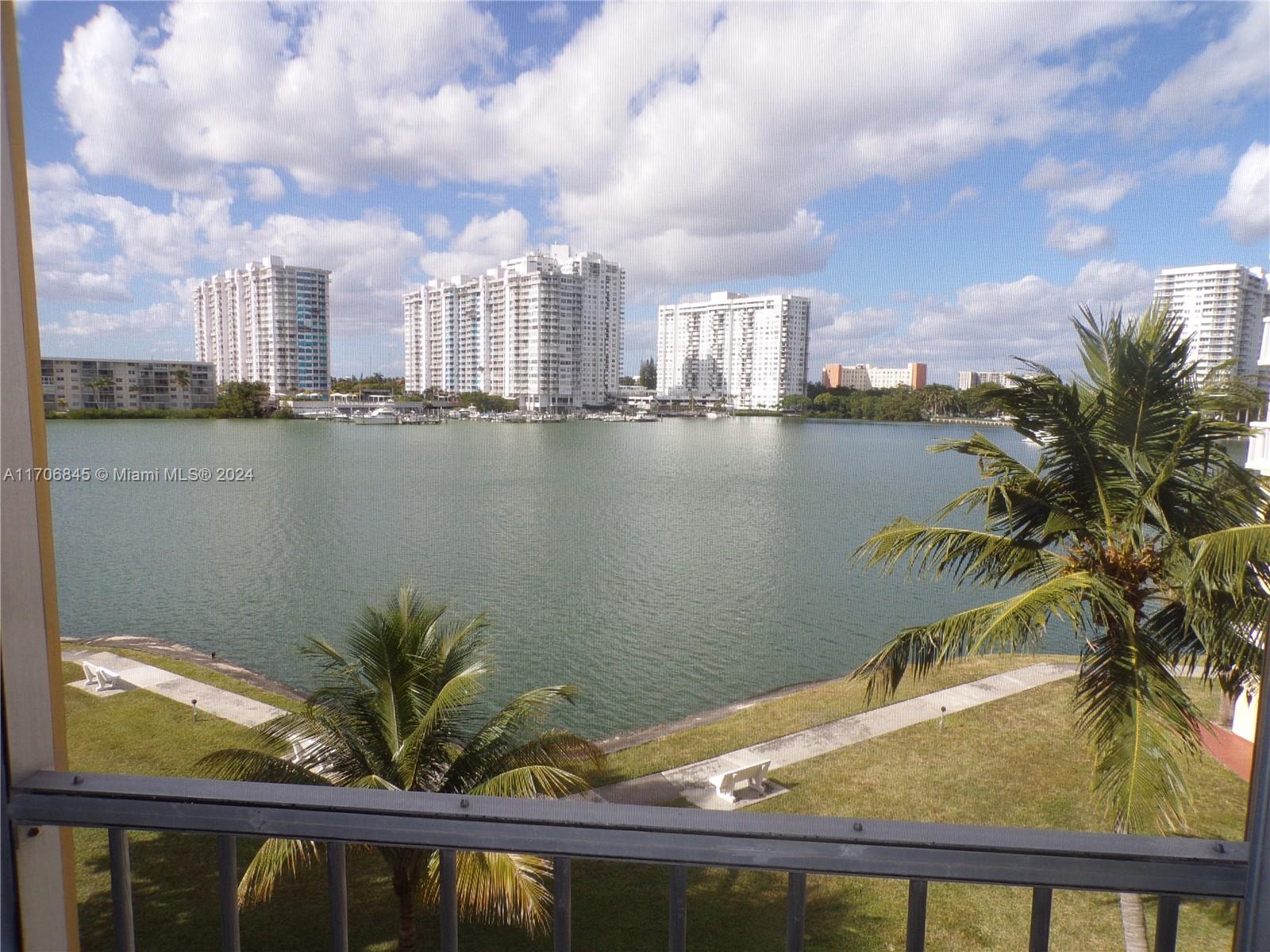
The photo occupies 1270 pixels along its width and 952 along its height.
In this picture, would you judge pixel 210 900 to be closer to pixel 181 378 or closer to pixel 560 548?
pixel 181 378

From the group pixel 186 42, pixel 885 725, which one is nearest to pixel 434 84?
pixel 186 42

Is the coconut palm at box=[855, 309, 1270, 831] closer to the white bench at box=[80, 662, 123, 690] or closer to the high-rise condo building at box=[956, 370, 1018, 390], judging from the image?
the high-rise condo building at box=[956, 370, 1018, 390]

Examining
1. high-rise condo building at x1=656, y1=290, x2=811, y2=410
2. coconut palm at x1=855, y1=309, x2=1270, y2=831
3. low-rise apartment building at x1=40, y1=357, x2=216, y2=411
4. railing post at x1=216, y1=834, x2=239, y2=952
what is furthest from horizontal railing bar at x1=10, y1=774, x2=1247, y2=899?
high-rise condo building at x1=656, y1=290, x2=811, y2=410

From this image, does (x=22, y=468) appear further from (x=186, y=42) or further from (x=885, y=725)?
(x=885, y=725)

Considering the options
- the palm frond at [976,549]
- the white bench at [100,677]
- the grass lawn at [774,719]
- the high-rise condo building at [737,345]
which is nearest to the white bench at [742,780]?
the grass lawn at [774,719]

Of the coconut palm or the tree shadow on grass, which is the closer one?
the tree shadow on grass

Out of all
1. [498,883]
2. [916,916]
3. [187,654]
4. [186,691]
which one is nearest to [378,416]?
[186,691]

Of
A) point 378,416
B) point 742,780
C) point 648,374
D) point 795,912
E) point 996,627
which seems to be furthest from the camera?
point 648,374
